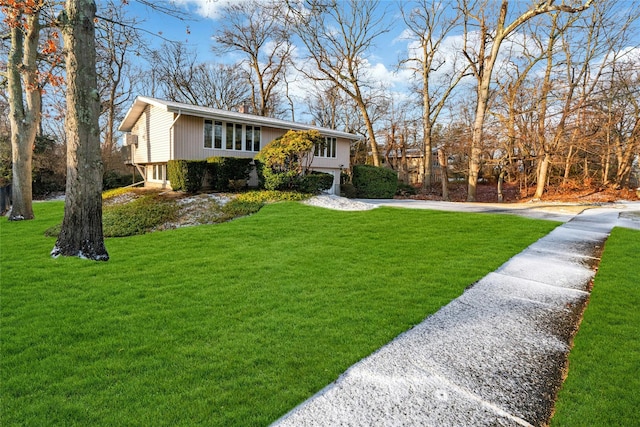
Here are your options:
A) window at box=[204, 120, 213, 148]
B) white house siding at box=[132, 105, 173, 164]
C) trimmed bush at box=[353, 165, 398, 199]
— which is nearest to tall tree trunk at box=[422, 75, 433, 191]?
trimmed bush at box=[353, 165, 398, 199]

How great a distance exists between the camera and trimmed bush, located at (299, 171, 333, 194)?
13047mm

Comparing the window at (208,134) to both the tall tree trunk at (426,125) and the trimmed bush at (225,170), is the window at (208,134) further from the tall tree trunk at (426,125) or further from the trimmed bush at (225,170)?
the tall tree trunk at (426,125)

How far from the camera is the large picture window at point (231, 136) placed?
14312 millimetres

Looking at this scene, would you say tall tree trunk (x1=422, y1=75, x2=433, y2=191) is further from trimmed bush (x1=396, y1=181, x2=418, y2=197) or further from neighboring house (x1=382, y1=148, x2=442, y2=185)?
neighboring house (x1=382, y1=148, x2=442, y2=185)

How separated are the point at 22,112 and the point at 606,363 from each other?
14.5 metres

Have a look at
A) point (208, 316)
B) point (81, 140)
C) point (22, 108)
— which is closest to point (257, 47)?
point (22, 108)

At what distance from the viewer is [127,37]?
26.2 ft

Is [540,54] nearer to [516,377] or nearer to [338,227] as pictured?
[338,227]

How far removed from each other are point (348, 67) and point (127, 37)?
54.8 feet

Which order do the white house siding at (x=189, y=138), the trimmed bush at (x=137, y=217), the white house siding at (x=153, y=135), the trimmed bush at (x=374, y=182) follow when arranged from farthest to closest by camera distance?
the trimmed bush at (x=374, y=182)
the white house siding at (x=153, y=135)
the white house siding at (x=189, y=138)
the trimmed bush at (x=137, y=217)

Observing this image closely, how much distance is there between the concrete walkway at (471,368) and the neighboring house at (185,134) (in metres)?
12.4

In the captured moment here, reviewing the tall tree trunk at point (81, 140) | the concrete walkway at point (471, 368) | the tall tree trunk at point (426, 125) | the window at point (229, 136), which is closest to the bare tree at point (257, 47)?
the tall tree trunk at point (426, 125)

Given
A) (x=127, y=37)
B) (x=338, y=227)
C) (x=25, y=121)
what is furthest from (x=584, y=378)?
(x=25, y=121)

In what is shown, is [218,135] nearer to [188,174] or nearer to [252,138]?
[252,138]
